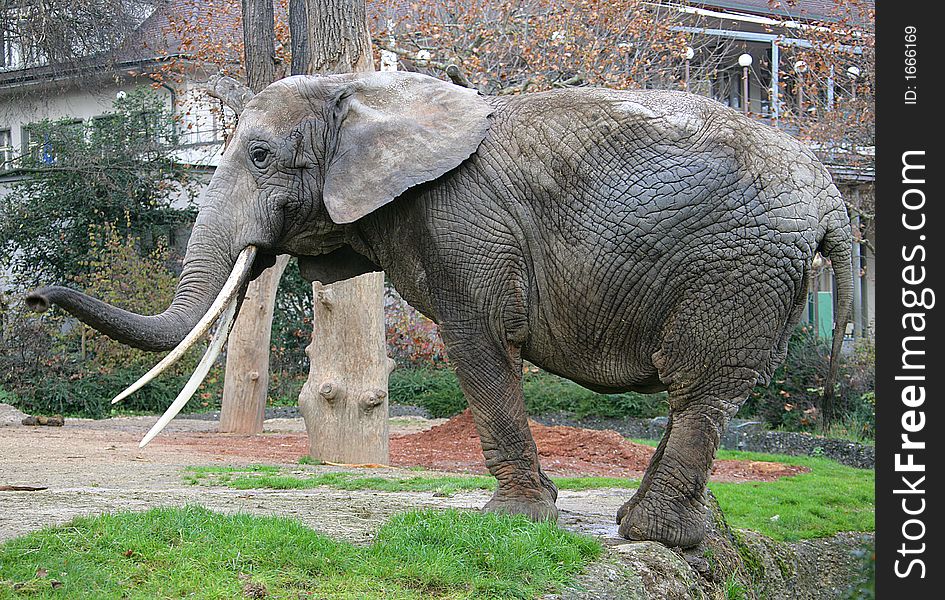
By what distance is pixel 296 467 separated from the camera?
1115 centimetres

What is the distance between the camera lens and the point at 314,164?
6.54 metres

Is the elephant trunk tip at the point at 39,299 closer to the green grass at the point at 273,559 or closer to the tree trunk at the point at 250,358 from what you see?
the green grass at the point at 273,559

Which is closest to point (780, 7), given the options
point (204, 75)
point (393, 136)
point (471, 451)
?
point (204, 75)

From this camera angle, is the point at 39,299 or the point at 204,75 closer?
the point at 39,299

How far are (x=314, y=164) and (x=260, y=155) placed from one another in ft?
0.98

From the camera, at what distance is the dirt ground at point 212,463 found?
7039 mm

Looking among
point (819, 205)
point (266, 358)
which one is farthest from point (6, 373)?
point (819, 205)

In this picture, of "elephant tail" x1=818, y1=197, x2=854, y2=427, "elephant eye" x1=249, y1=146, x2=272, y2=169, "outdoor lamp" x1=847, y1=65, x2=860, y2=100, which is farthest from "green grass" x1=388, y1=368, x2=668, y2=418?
"elephant eye" x1=249, y1=146, x2=272, y2=169

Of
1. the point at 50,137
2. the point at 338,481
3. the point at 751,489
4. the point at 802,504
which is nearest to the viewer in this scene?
the point at 338,481

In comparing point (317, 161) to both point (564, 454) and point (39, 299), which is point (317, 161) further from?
point (564, 454)

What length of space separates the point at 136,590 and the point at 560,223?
9.21 feet

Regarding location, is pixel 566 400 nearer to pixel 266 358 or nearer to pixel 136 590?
pixel 266 358

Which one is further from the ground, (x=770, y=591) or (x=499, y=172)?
(x=499, y=172)

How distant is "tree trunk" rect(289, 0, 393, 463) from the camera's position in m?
11.1
